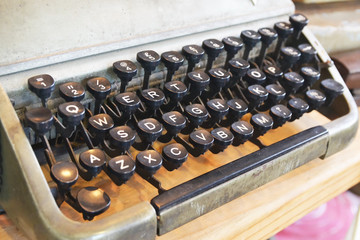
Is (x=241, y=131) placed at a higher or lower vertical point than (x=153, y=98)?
lower

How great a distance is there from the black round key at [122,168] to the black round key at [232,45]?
483 millimetres

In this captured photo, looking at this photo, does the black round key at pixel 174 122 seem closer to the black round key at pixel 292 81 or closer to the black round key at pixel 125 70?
the black round key at pixel 125 70

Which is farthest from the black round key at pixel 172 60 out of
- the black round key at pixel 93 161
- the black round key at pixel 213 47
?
the black round key at pixel 93 161

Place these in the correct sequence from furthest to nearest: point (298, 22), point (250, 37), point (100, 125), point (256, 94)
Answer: point (298, 22), point (250, 37), point (256, 94), point (100, 125)

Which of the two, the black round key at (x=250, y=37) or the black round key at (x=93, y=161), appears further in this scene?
the black round key at (x=250, y=37)

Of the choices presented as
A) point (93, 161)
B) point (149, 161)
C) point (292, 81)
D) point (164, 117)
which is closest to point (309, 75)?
point (292, 81)

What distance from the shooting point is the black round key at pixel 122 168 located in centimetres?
86

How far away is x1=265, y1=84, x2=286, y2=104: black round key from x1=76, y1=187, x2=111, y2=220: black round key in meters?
0.56

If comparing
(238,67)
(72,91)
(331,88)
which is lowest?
(331,88)

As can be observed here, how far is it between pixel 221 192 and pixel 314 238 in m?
0.86

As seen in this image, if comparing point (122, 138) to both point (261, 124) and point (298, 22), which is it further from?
point (298, 22)

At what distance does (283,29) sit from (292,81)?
0.19 meters

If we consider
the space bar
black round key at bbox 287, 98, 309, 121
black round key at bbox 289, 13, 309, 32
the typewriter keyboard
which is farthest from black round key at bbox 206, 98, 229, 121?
black round key at bbox 289, 13, 309, 32

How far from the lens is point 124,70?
1.01 meters
